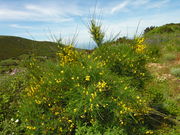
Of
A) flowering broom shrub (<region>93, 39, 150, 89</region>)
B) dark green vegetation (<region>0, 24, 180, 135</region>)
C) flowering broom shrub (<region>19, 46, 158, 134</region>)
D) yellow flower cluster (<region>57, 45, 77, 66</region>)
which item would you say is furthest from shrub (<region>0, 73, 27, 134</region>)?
flowering broom shrub (<region>93, 39, 150, 89</region>)

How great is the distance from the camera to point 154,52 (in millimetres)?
8984

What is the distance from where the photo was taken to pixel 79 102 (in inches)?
98.7

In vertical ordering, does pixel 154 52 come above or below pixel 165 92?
above

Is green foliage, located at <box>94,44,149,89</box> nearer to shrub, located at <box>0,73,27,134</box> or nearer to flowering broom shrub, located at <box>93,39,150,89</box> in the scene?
flowering broom shrub, located at <box>93,39,150,89</box>

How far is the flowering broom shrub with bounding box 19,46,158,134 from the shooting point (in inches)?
98.8

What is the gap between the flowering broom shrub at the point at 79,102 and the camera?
2.51 meters

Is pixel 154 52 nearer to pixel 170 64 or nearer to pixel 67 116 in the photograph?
pixel 170 64

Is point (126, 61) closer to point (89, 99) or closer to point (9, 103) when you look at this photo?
point (89, 99)

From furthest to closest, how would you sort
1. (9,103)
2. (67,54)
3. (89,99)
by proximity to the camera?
(9,103) < (67,54) < (89,99)

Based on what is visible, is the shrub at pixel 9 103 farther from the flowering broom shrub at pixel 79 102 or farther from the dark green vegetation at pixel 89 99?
the flowering broom shrub at pixel 79 102

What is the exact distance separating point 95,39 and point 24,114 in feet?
7.59

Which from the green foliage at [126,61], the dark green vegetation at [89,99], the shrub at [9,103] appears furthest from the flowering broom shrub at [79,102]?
the shrub at [9,103]

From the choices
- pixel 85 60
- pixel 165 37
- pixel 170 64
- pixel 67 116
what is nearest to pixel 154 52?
pixel 170 64

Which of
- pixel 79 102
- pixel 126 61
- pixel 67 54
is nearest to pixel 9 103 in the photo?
pixel 67 54
